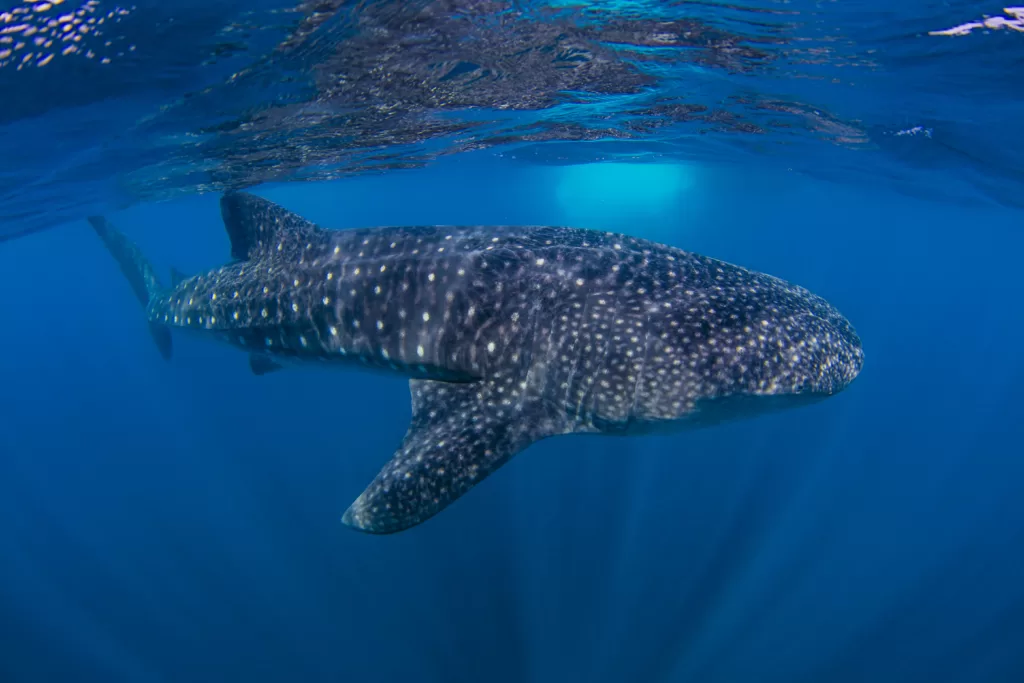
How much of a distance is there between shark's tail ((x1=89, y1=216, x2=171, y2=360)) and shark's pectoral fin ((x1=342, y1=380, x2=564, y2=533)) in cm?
948

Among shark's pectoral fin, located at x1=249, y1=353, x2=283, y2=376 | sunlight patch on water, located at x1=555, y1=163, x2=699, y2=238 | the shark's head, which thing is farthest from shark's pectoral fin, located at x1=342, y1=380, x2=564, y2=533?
sunlight patch on water, located at x1=555, y1=163, x2=699, y2=238

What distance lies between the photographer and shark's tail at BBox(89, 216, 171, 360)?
486 inches

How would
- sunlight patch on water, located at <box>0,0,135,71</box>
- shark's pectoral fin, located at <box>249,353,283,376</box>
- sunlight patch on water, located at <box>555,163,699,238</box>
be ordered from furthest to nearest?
1. sunlight patch on water, located at <box>555,163,699,238</box>
2. shark's pectoral fin, located at <box>249,353,283,376</box>
3. sunlight patch on water, located at <box>0,0,135,71</box>

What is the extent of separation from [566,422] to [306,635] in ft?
28.9

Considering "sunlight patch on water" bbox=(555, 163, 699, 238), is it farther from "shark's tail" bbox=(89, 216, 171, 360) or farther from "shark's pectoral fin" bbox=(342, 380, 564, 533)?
"shark's pectoral fin" bbox=(342, 380, 564, 533)

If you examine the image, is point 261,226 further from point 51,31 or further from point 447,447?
point 447,447

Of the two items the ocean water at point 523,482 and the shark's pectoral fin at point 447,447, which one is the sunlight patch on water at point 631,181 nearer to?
the ocean water at point 523,482

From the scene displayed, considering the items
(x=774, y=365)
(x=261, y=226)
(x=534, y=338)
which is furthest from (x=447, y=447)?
(x=261, y=226)

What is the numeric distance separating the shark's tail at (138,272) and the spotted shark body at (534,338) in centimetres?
726

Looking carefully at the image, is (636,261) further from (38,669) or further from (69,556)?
(69,556)

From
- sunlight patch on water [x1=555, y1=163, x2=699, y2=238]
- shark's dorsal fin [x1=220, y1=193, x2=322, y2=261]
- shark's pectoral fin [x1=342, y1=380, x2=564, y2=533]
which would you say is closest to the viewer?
shark's pectoral fin [x1=342, y1=380, x2=564, y2=533]

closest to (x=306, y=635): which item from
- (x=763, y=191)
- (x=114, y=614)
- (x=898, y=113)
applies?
(x=114, y=614)

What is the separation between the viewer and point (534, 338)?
543 cm

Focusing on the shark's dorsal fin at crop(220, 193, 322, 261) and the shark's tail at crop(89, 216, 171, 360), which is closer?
the shark's dorsal fin at crop(220, 193, 322, 261)
